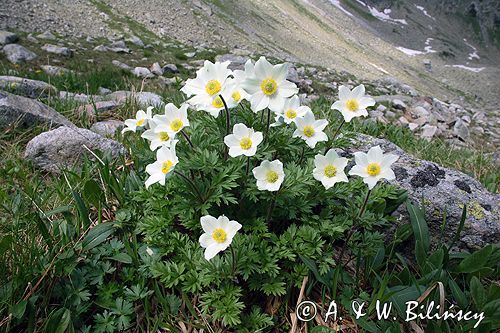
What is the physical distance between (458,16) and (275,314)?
15317 centimetres

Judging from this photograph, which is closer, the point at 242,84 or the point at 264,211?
the point at 242,84

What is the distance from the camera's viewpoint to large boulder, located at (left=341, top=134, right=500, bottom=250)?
261 cm

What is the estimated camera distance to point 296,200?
→ 220 centimetres

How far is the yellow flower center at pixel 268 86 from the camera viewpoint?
6.56 ft

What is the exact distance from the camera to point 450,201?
8.87 feet

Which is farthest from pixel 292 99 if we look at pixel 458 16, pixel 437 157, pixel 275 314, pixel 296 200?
pixel 458 16

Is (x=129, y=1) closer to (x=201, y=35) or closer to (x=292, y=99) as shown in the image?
(x=201, y=35)

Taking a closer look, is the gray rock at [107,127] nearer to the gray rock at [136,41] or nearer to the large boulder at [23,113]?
the large boulder at [23,113]

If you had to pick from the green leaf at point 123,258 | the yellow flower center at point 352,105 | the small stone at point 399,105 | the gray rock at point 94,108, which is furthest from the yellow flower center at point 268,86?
the small stone at point 399,105

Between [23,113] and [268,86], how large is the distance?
3213mm

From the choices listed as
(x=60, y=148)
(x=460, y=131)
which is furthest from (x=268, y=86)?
(x=460, y=131)

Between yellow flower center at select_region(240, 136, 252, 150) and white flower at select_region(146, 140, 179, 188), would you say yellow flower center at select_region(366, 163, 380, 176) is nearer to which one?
yellow flower center at select_region(240, 136, 252, 150)

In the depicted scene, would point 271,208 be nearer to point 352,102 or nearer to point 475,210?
point 352,102

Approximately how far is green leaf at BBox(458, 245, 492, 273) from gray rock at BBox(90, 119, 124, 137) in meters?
3.71
